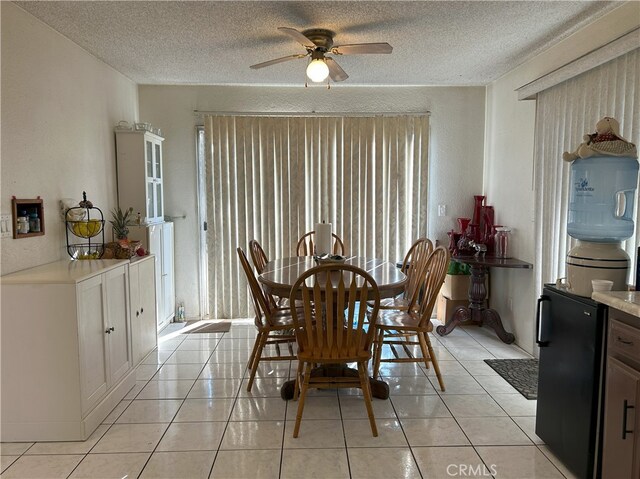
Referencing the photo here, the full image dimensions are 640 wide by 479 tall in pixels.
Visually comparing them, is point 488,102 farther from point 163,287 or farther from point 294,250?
point 163,287

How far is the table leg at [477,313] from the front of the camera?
3.99 metres

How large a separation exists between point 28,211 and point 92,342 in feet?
3.16

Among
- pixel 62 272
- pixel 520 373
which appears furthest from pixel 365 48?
pixel 520 373

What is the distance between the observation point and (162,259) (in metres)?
4.33

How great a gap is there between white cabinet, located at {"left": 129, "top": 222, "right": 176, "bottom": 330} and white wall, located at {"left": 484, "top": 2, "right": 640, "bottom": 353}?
3.31 meters

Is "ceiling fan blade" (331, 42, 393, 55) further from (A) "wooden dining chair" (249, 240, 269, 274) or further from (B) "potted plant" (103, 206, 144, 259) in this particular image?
(B) "potted plant" (103, 206, 144, 259)

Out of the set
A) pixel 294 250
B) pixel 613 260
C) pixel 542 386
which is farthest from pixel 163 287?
pixel 613 260

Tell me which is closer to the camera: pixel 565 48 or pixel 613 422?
pixel 613 422

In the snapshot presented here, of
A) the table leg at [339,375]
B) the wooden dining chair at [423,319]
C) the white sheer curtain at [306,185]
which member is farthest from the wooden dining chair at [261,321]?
the white sheer curtain at [306,185]

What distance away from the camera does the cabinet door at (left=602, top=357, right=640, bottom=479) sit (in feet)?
5.45

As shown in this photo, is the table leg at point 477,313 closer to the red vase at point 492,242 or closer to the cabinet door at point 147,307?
the red vase at point 492,242

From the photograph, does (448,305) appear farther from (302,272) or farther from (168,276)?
(168,276)

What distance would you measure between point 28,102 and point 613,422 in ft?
11.6

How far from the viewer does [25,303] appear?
7.54 feet
